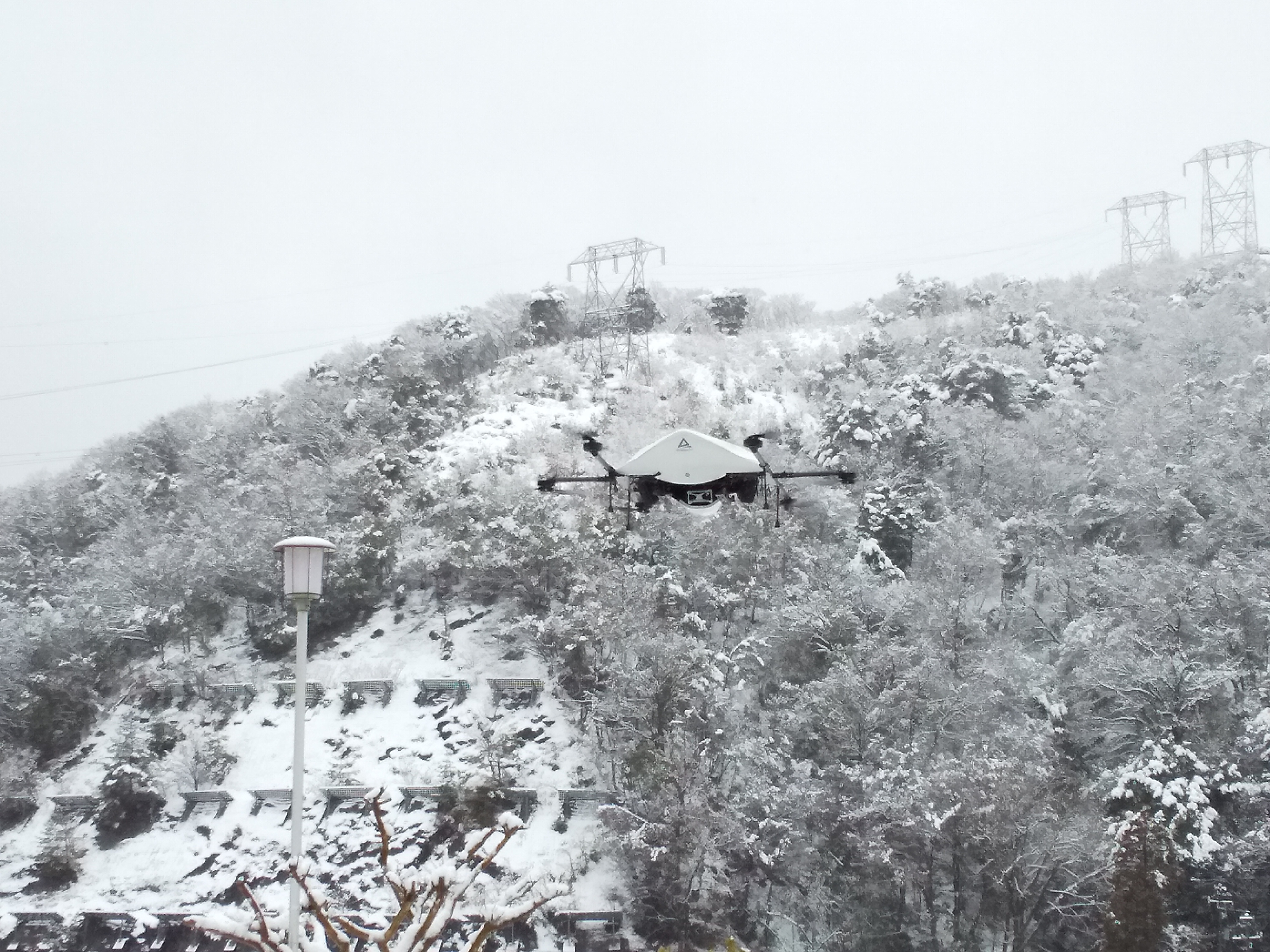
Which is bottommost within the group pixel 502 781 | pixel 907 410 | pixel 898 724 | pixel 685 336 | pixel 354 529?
pixel 502 781

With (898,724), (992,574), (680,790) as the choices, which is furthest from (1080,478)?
(680,790)

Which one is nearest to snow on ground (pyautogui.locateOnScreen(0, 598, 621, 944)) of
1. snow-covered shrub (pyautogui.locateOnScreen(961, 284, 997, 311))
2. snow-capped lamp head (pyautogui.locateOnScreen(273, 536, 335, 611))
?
snow-capped lamp head (pyautogui.locateOnScreen(273, 536, 335, 611))

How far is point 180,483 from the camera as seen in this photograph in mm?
36156

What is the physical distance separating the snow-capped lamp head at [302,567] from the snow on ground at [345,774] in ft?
40.6

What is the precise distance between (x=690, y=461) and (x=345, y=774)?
18.1m

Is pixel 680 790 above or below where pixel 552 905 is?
above

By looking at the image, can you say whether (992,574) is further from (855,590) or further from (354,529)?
(354,529)

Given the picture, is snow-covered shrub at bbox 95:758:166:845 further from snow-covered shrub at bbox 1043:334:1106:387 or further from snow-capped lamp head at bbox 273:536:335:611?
snow-covered shrub at bbox 1043:334:1106:387

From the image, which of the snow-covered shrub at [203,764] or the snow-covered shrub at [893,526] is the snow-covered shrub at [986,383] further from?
the snow-covered shrub at [203,764]

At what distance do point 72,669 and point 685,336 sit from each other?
31747 mm

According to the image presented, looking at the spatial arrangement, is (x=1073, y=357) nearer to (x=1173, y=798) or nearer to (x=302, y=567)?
(x=1173, y=798)

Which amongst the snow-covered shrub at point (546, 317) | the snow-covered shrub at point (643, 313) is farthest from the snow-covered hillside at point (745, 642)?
the snow-covered shrub at point (546, 317)

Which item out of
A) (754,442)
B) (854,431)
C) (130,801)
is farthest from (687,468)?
(854,431)

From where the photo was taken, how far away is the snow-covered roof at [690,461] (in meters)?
7.57
